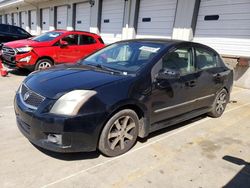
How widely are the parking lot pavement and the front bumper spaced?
0.91 feet

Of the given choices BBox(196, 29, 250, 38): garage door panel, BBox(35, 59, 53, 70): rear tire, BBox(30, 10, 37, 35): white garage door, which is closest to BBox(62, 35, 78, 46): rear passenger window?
BBox(35, 59, 53, 70): rear tire

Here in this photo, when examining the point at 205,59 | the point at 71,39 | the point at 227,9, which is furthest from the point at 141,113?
the point at 227,9

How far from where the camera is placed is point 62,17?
1850 cm

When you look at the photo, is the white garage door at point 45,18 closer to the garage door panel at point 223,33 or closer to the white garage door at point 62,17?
the white garage door at point 62,17

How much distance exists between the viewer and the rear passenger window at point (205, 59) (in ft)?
14.1

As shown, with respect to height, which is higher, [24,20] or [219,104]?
[24,20]

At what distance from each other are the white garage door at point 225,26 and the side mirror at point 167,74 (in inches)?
223

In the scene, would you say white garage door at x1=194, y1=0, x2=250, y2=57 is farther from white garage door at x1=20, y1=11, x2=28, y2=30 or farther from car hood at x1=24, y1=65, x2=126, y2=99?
white garage door at x1=20, y1=11, x2=28, y2=30

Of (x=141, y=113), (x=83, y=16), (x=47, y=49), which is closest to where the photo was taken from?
(x=141, y=113)

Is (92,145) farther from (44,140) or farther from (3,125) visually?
(3,125)

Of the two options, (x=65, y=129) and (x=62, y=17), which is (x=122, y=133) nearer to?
(x=65, y=129)

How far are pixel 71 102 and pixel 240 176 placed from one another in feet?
7.25

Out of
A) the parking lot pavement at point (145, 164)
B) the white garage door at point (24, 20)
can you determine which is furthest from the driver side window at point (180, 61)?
the white garage door at point (24, 20)

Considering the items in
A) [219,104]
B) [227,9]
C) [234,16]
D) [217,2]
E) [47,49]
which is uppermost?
[217,2]
